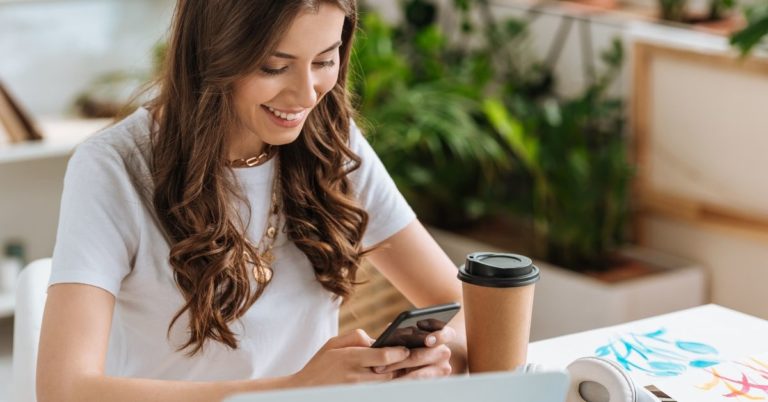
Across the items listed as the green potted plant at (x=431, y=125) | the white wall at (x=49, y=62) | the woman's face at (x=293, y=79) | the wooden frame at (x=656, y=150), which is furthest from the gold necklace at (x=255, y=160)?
the white wall at (x=49, y=62)

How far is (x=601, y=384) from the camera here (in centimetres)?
140

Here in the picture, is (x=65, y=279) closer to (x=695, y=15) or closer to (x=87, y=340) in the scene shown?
(x=87, y=340)

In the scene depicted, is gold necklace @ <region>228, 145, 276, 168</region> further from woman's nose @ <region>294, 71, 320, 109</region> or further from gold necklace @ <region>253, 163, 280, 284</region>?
woman's nose @ <region>294, 71, 320, 109</region>

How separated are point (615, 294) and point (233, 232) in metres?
1.72

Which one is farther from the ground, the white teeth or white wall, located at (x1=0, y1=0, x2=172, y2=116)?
white wall, located at (x1=0, y1=0, x2=172, y2=116)

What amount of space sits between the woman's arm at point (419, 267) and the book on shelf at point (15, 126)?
1.78m

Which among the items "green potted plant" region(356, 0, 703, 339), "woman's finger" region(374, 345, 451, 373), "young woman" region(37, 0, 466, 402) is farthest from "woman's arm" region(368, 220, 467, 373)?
"green potted plant" region(356, 0, 703, 339)

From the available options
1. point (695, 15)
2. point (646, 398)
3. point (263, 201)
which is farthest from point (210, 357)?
point (695, 15)

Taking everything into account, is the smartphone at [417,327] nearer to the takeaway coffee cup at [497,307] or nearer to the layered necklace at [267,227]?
the takeaway coffee cup at [497,307]

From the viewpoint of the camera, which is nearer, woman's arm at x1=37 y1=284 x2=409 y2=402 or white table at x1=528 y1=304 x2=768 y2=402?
woman's arm at x1=37 y1=284 x2=409 y2=402

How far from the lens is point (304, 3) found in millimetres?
1558

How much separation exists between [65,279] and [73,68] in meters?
2.37

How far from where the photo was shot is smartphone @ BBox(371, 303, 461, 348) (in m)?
1.39

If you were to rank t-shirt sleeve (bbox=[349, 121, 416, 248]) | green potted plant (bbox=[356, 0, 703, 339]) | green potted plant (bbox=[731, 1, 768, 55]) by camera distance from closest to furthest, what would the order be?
t-shirt sleeve (bbox=[349, 121, 416, 248]) → green potted plant (bbox=[731, 1, 768, 55]) → green potted plant (bbox=[356, 0, 703, 339])
